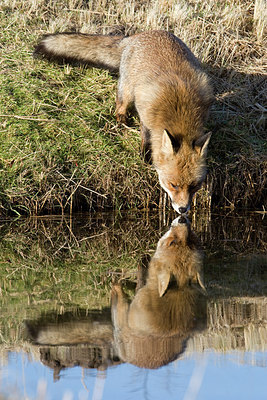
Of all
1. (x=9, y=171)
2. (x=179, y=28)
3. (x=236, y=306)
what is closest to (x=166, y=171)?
(x=9, y=171)

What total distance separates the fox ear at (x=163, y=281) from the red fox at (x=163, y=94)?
1.69 meters

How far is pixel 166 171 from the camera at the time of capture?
6543mm

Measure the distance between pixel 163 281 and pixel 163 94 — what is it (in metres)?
2.86

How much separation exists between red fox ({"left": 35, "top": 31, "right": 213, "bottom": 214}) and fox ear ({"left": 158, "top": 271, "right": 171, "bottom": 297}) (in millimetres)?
1689

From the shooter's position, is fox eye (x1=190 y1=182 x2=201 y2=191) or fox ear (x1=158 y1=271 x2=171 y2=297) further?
fox eye (x1=190 y1=182 x2=201 y2=191)

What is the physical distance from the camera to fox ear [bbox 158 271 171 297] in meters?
4.50

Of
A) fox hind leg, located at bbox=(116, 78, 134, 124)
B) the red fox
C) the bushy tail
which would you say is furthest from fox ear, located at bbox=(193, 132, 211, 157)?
the bushy tail

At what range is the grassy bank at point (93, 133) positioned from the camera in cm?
691

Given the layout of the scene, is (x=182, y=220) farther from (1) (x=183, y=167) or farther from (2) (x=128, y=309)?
(2) (x=128, y=309)

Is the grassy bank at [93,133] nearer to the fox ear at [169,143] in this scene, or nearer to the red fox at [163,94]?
the red fox at [163,94]

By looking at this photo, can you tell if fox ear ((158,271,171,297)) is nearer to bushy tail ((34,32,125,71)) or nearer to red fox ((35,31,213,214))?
red fox ((35,31,213,214))

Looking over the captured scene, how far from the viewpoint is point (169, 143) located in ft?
20.8

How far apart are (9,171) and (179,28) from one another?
4.18 m

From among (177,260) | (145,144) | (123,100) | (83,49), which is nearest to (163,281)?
(177,260)
